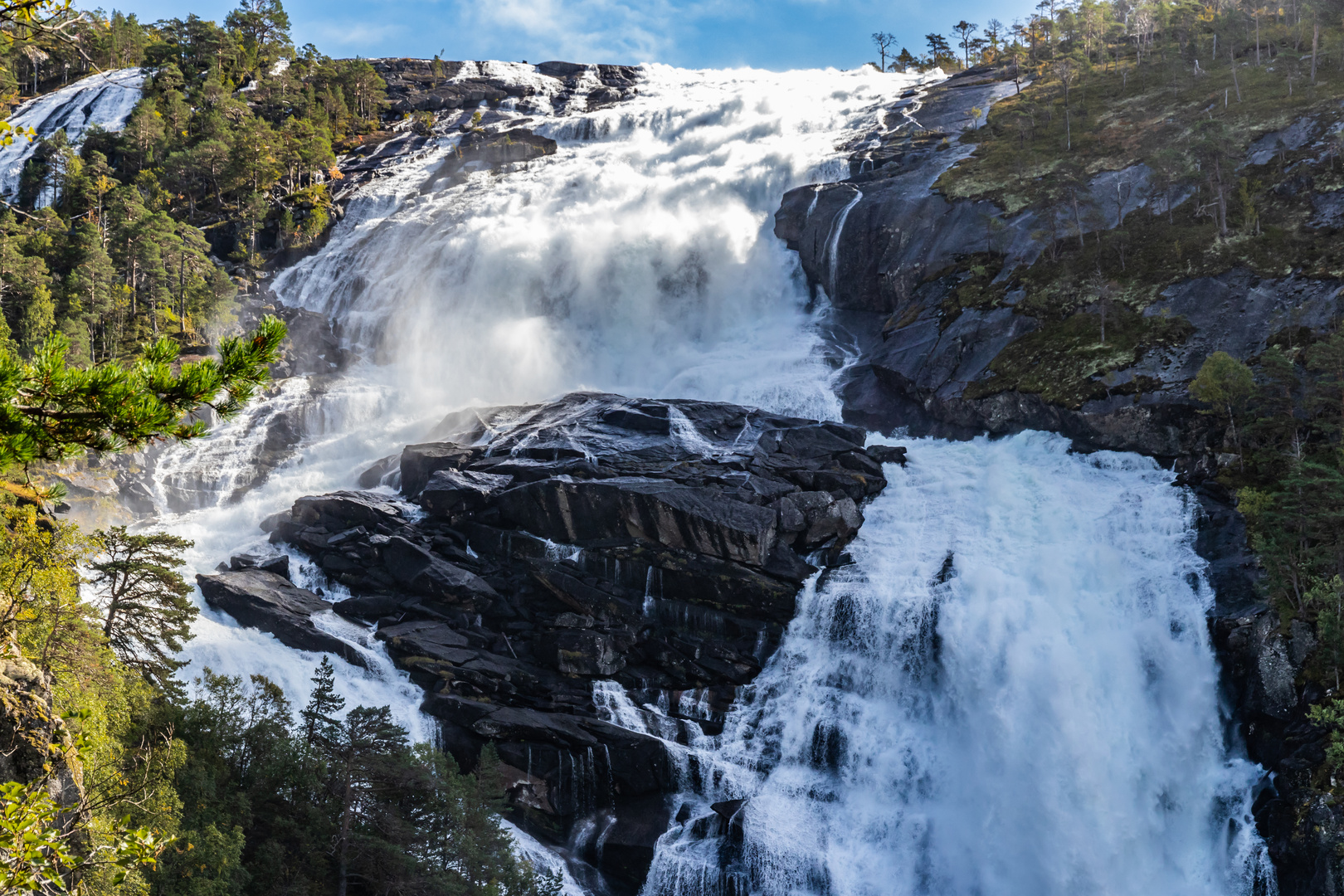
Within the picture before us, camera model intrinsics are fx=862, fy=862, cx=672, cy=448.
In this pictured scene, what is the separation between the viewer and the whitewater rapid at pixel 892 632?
23.8 metres

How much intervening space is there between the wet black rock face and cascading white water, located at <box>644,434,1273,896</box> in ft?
5.76

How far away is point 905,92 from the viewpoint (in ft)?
242

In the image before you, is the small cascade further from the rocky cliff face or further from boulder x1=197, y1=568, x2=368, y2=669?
boulder x1=197, y1=568, x2=368, y2=669

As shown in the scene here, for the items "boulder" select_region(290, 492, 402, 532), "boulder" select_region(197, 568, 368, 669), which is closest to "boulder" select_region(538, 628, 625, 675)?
"boulder" select_region(197, 568, 368, 669)

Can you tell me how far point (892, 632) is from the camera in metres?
29.3

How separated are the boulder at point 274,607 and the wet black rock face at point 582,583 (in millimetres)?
70

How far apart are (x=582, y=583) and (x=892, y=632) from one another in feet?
36.7

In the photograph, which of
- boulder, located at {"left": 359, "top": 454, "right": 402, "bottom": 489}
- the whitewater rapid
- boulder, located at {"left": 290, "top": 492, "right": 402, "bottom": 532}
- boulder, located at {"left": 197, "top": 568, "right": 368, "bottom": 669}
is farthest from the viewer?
boulder, located at {"left": 359, "top": 454, "right": 402, "bottom": 489}

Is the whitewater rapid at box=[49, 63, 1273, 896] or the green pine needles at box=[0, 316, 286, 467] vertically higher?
the green pine needles at box=[0, 316, 286, 467]

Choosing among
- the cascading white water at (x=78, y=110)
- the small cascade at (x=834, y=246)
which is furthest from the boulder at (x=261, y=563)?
the cascading white water at (x=78, y=110)

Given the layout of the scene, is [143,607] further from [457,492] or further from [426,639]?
[457,492]

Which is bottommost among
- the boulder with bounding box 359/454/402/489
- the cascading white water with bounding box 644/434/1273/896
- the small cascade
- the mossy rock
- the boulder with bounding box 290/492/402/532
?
the cascading white water with bounding box 644/434/1273/896

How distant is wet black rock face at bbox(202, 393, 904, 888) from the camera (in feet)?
90.8

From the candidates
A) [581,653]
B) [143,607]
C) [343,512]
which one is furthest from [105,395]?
[343,512]
